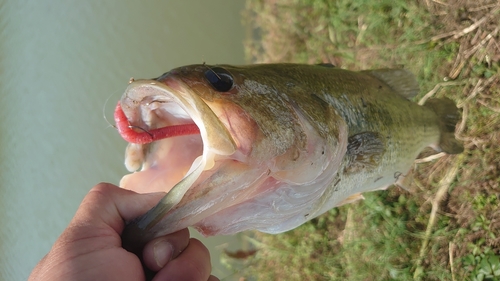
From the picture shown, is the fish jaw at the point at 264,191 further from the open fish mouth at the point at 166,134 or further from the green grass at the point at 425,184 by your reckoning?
the green grass at the point at 425,184

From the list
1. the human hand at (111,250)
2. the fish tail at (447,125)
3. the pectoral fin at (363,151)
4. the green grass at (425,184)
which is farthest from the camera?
the green grass at (425,184)

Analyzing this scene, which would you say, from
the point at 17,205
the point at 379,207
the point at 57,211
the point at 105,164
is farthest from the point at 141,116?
the point at 17,205

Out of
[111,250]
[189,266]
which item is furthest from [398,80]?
[111,250]

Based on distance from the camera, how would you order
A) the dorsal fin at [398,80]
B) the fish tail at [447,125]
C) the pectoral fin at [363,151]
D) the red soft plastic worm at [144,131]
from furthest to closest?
1. the fish tail at [447,125]
2. the dorsal fin at [398,80]
3. the pectoral fin at [363,151]
4. the red soft plastic worm at [144,131]

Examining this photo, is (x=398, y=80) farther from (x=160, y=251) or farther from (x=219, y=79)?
→ (x=160, y=251)

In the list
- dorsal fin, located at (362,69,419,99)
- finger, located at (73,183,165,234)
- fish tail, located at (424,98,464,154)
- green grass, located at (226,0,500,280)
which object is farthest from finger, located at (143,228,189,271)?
green grass, located at (226,0,500,280)

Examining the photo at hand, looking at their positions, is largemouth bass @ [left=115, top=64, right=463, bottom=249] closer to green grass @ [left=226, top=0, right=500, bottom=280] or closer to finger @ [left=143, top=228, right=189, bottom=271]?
finger @ [left=143, top=228, right=189, bottom=271]

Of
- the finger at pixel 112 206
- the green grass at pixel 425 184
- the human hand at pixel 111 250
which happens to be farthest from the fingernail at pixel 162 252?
the green grass at pixel 425 184

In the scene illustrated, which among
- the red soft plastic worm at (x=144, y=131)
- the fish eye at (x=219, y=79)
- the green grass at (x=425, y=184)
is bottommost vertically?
the green grass at (x=425, y=184)
